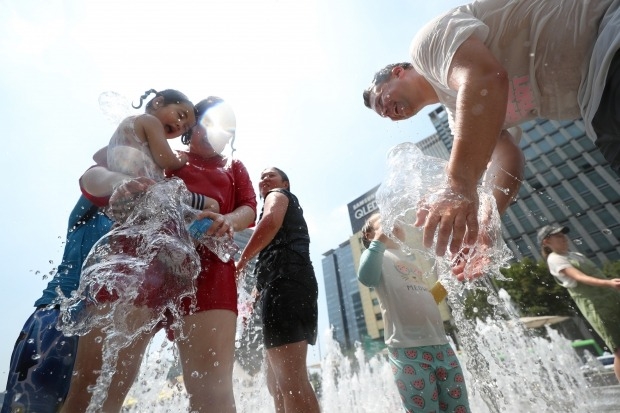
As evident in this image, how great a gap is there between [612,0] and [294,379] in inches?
86.4

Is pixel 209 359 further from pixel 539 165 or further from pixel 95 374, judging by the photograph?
pixel 539 165

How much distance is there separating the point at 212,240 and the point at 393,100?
48.4 inches

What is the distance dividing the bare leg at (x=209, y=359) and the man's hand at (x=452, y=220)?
96 cm

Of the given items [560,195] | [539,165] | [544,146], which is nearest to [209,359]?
[560,195]

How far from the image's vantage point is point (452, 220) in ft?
3.28

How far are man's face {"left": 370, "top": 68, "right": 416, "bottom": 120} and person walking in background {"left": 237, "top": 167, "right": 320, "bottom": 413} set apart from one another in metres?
1.00

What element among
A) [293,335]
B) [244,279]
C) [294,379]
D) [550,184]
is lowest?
[294,379]

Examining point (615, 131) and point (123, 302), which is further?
point (123, 302)

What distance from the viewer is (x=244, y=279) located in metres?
2.63

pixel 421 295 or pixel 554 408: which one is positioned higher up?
pixel 421 295

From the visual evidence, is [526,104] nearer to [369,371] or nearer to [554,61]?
[554,61]

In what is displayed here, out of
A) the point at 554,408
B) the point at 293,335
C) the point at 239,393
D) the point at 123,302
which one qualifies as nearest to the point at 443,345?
the point at 293,335

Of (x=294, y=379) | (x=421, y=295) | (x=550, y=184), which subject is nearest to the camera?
(x=294, y=379)

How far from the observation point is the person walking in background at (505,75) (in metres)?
1.03
